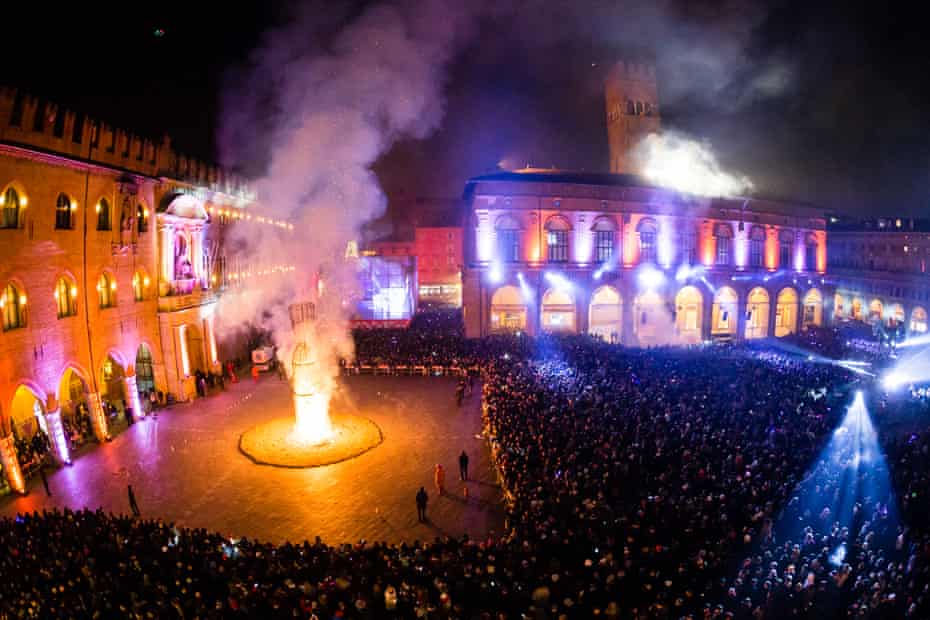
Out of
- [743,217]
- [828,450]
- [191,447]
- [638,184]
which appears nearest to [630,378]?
[828,450]

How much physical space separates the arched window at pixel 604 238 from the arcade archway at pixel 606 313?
2515 mm

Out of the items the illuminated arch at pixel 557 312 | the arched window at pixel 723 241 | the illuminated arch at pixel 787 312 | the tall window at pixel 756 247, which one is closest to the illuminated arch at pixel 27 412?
the illuminated arch at pixel 557 312

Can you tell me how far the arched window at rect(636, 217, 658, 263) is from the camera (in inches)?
1612

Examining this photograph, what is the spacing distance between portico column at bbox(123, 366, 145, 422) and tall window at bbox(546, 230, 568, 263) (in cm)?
2562

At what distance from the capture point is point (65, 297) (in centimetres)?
2111

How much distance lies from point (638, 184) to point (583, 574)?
35.2 m

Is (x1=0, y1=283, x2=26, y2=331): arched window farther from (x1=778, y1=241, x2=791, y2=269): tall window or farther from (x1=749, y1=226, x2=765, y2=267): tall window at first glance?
(x1=778, y1=241, x2=791, y2=269): tall window

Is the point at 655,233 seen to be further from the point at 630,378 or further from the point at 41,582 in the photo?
the point at 41,582

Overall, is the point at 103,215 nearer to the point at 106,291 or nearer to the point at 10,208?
the point at 106,291

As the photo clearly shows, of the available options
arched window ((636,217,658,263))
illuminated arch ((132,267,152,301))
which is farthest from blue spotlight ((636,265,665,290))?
illuminated arch ((132,267,152,301))

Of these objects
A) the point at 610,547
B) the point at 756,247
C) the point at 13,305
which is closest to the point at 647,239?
the point at 756,247

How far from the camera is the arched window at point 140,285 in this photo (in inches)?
1005

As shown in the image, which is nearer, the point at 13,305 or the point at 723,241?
the point at 13,305

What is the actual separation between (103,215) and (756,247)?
4267cm
